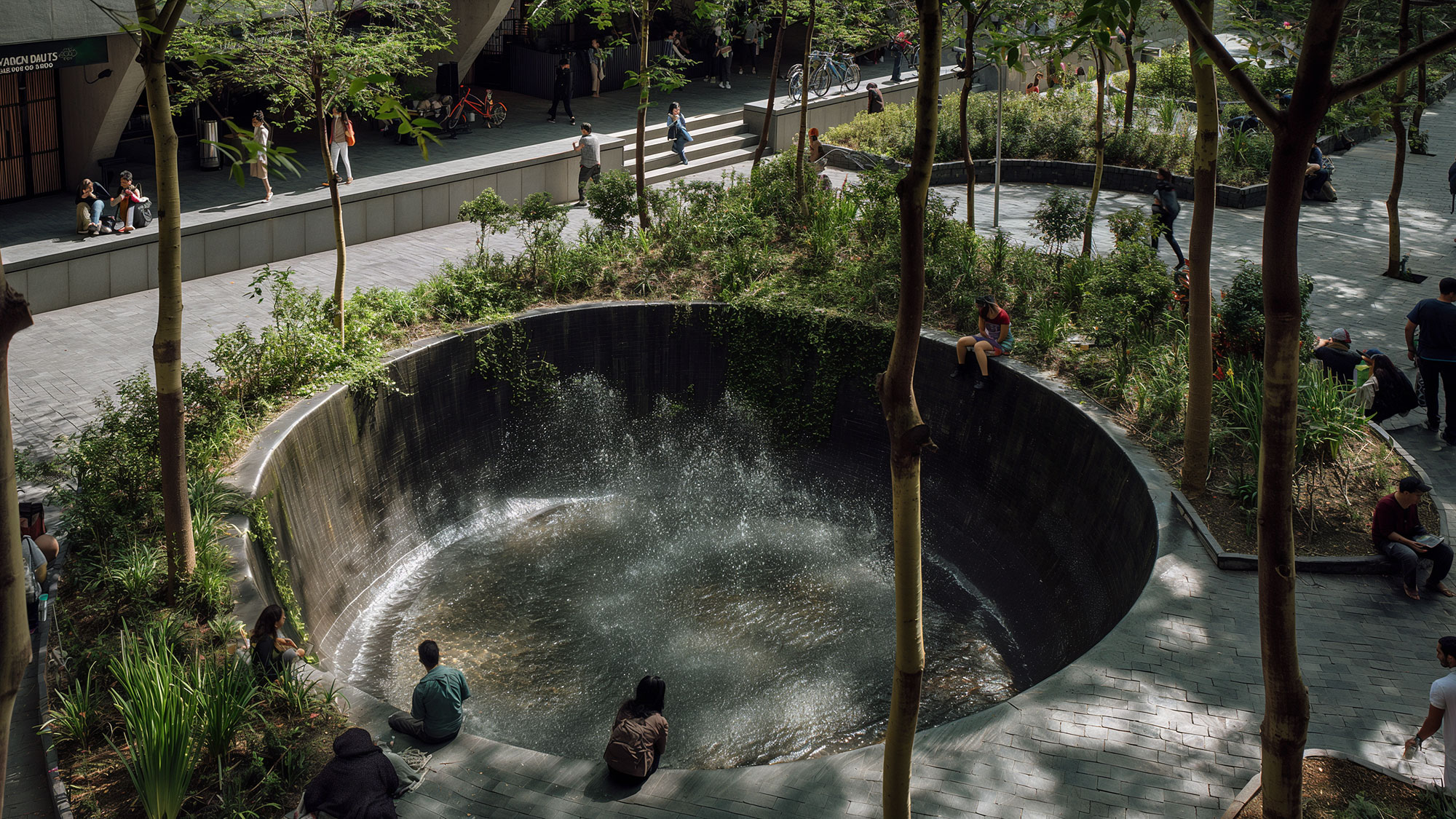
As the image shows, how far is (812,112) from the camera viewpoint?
25797 mm

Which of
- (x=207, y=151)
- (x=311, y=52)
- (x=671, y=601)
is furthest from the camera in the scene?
(x=207, y=151)

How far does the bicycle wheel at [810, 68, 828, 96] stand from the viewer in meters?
26.8

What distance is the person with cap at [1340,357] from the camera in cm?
1205

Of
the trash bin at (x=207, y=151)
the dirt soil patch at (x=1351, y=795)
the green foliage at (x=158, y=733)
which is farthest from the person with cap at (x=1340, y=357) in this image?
the trash bin at (x=207, y=151)

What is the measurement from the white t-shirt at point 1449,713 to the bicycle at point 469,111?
20.4 m

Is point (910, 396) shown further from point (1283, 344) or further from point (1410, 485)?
point (1410, 485)

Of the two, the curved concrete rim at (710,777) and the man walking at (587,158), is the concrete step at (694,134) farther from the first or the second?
the curved concrete rim at (710,777)

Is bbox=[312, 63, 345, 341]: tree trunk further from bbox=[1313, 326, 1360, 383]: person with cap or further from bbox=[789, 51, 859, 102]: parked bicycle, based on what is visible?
bbox=[789, 51, 859, 102]: parked bicycle

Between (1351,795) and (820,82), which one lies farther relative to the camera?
(820,82)

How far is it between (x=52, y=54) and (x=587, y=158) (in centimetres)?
850

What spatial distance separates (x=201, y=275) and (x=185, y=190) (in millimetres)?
3091

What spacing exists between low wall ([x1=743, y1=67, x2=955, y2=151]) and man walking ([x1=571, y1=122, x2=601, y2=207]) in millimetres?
4676

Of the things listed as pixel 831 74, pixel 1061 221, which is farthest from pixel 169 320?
pixel 831 74

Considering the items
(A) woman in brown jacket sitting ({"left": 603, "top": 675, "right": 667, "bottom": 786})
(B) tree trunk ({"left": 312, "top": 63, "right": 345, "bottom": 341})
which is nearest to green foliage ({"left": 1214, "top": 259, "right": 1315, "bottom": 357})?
(A) woman in brown jacket sitting ({"left": 603, "top": 675, "right": 667, "bottom": 786})
